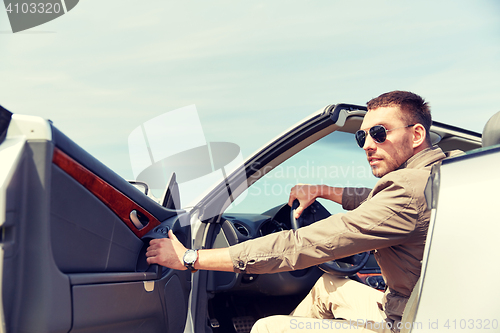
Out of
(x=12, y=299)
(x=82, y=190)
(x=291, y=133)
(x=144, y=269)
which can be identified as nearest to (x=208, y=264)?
(x=144, y=269)

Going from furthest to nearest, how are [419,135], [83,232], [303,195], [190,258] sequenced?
1. [303,195]
2. [419,135]
3. [190,258]
4. [83,232]

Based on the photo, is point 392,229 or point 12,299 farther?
point 392,229

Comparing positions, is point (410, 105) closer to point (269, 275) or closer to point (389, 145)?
point (389, 145)

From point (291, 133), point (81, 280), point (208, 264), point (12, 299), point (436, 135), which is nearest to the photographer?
point (12, 299)

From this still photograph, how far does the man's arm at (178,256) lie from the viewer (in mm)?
1765

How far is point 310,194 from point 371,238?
0.92m

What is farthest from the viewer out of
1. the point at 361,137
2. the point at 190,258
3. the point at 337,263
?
the point at 337,263

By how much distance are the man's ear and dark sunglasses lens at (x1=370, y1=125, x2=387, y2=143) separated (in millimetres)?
140

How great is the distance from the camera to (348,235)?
5.44 ft

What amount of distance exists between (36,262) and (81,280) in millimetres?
200

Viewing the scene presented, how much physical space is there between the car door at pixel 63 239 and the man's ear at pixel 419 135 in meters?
1.37

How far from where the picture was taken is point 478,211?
1268 mm

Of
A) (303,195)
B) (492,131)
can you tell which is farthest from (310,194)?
(492,131)

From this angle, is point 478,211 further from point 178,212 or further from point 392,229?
point 178,212
